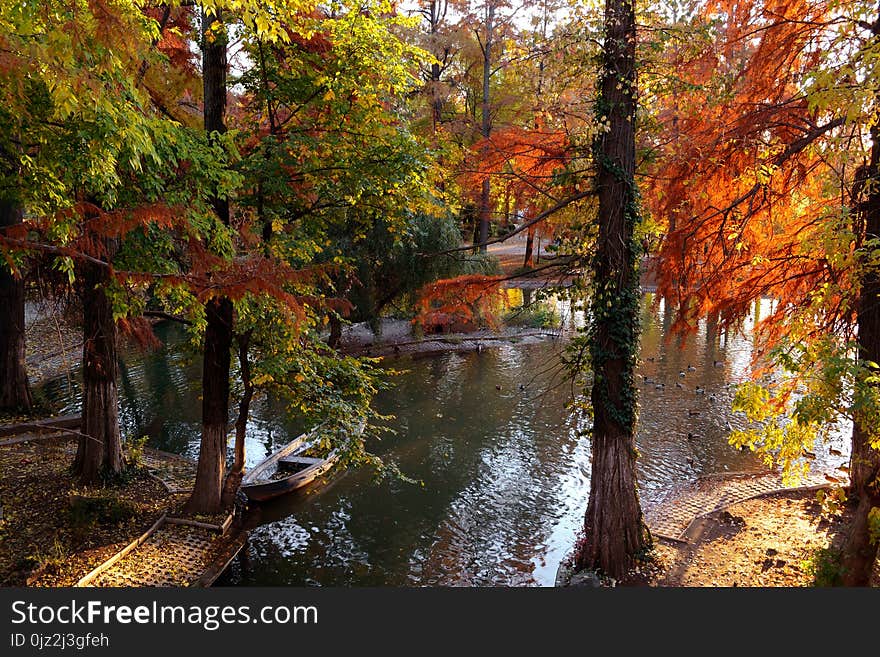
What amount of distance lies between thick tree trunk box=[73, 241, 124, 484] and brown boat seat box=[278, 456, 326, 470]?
3277 millimetres

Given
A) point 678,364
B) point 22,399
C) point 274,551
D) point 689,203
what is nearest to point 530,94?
point 689,203

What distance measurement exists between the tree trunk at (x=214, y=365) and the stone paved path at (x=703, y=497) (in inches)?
304

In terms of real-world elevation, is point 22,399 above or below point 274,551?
above

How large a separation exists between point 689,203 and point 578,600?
7.04 metres

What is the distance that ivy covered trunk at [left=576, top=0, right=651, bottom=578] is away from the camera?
895 cm

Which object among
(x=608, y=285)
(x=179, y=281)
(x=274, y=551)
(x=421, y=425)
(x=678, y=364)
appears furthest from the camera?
(x=678, y=364)

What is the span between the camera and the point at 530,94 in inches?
393

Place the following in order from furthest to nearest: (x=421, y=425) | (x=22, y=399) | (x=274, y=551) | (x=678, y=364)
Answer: (x=678, y=364) < (x=421, y=425) < (x=22, y=399) < (x=274, y=551)

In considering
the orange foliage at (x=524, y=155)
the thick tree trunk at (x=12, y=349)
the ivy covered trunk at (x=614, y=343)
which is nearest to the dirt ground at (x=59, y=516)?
the thick tree trunk at (x=12, y=349)

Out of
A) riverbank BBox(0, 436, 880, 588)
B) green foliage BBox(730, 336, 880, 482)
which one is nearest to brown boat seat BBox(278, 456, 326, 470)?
riverbank BBox(0, 436, 880, 588)

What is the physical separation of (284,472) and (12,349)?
757 centimetres

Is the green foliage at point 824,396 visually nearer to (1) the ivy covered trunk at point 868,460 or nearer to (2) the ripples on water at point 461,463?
Result: (1) the ivy covered trunk at point 868,460

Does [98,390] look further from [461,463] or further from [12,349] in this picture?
[461,463]

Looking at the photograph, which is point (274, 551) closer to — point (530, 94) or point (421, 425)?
point (421, 425)
